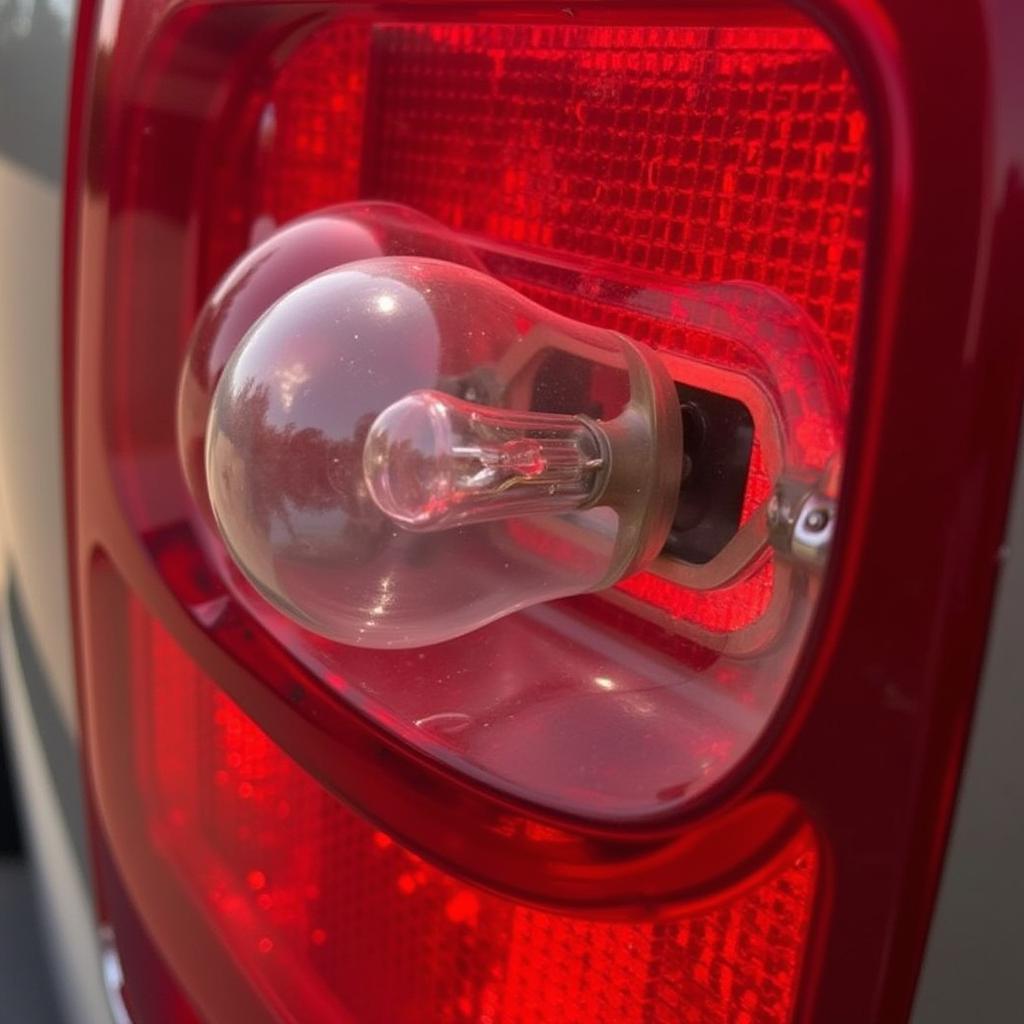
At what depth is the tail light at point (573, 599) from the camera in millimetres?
427

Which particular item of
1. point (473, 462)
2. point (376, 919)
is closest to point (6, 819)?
point (376, 919)

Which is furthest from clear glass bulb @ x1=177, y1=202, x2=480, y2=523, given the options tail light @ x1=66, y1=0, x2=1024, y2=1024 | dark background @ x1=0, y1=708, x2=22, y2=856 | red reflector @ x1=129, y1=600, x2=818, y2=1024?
dark background @ x1=0, y1=708, x2=22, y2=856

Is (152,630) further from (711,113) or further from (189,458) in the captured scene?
(711,113)

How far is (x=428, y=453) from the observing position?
1.71 ft

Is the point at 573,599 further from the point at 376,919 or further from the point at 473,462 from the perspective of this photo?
the point at 376,919

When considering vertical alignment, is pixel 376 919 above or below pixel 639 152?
below

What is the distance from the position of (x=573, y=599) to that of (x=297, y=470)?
17 centimetres

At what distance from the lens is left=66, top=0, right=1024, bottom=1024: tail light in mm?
427

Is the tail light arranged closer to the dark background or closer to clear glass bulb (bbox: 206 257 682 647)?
clear glass bulb (bbox: 206 257 682 647)

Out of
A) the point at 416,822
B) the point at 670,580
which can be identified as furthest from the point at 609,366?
the point at 416,822

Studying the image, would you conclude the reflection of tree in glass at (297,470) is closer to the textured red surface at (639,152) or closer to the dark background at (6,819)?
the textured red surface at (639,152)

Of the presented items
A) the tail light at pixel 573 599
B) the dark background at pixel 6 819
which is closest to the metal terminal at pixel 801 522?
the tail light at pixel 573 599

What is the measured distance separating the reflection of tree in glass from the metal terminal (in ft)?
0.55

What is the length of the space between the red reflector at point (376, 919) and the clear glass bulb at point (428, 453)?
0.16 m
